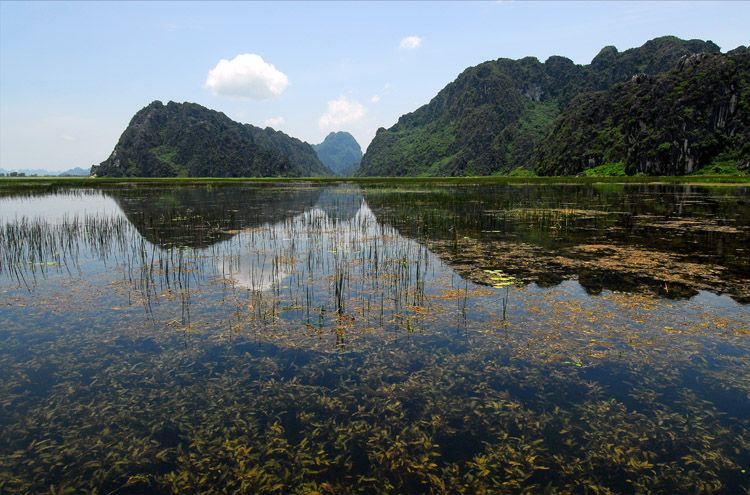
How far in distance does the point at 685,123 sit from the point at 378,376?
152m

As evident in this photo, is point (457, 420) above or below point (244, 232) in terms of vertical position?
below

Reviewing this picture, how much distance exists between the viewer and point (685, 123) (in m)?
118

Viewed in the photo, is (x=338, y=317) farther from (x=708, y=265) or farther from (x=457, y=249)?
(x=708, y=265)

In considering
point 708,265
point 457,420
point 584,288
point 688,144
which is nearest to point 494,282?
point 584,288

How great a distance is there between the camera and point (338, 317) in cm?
955

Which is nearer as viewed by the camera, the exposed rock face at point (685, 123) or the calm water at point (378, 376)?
the calm water at point (378, 376)

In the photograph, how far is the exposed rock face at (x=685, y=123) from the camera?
372ft

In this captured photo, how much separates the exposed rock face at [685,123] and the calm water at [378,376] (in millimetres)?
129691

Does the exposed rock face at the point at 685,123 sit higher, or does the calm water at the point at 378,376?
the exposed rock face at the point at 685,123

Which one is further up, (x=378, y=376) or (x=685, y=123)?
(x=685, y=123)

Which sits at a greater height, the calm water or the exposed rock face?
the exposed rock face

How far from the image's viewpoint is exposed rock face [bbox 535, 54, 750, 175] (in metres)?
113

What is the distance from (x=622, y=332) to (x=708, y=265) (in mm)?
8497

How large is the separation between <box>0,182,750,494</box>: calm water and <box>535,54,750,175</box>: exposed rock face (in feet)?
425
